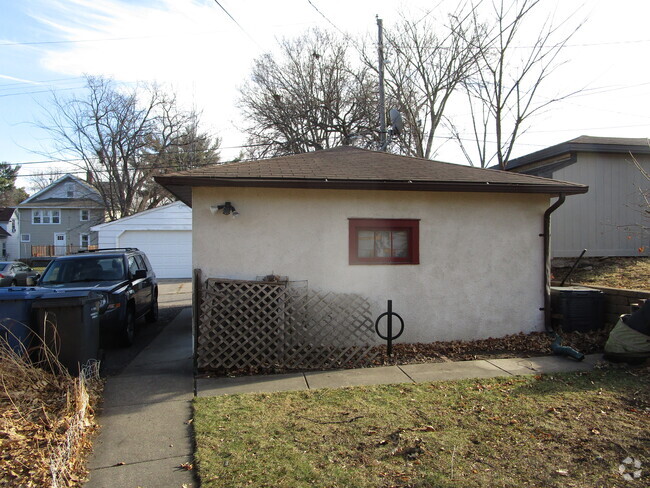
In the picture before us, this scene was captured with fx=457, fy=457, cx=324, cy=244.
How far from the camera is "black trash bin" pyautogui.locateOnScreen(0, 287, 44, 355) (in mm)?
5586

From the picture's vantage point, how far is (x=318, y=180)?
23.3 ft

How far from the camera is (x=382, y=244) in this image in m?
7.86

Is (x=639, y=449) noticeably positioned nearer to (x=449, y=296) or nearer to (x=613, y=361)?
(x=613, y=361)

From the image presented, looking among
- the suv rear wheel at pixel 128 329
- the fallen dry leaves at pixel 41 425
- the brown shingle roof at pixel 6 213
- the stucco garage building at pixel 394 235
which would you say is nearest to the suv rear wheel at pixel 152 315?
the suv rear wheel at pixel 128 329

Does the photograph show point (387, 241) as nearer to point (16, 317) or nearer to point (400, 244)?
point (400, 244)

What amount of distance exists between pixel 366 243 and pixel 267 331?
7.46ft

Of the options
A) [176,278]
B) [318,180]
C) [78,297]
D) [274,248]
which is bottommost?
[176,278]

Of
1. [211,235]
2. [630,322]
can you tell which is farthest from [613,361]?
[211,235]

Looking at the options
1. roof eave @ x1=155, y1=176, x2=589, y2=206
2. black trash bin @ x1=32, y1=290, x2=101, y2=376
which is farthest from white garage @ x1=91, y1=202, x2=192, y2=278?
black trash bin @ x1=32, y1=290, x2=101, y2=376

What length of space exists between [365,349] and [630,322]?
3722 millimetres

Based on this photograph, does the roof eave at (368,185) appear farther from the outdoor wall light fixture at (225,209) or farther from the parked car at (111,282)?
the parked car at (111,282)

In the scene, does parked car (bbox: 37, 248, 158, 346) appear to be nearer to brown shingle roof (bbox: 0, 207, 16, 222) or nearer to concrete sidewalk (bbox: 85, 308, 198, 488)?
concrete sidewalk (bbox: 85, 308, 198, 488)

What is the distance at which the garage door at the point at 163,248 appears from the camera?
73.9 feet

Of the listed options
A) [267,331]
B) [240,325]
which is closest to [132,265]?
[240,325]
